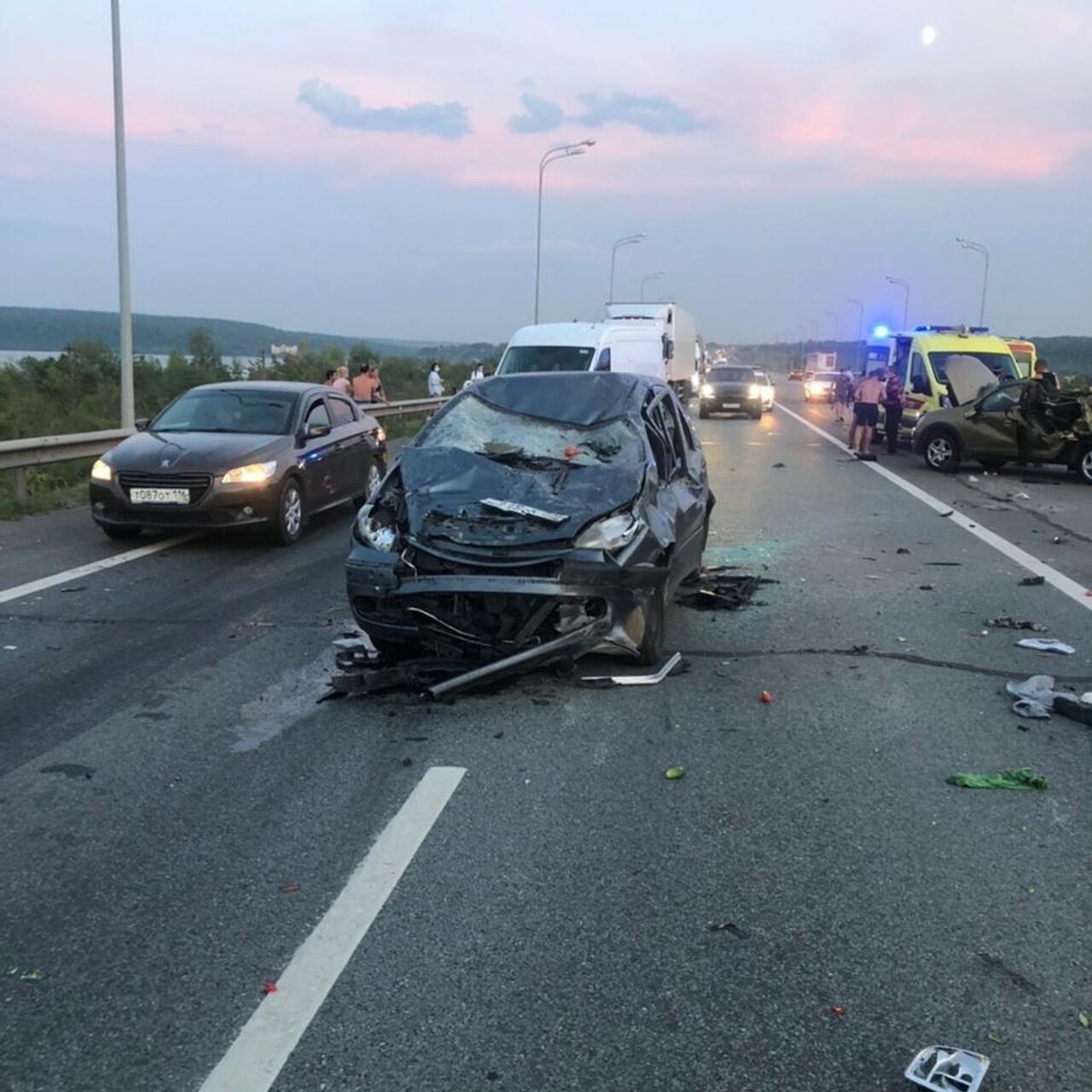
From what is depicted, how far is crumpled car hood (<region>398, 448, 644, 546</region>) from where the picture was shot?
19.1 feet

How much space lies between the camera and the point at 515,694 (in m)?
5.84

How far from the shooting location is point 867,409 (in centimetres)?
2102

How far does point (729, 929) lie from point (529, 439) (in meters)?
4.17

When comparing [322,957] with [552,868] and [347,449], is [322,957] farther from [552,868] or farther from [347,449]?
[347,449]

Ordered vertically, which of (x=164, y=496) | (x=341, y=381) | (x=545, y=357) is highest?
(x=545, y=357)

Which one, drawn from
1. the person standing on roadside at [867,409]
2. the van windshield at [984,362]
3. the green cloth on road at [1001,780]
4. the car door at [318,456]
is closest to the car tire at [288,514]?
the car door at [318,456]

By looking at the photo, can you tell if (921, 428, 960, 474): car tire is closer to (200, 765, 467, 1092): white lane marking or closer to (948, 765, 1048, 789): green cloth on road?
(948, 765, 1048, 789): green cloth on road

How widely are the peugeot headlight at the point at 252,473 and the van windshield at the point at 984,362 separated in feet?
52.5

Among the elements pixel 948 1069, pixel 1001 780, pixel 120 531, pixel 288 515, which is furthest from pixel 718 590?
pixel 120 531

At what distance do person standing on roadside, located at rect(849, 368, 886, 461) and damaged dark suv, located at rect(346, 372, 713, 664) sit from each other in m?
14.9

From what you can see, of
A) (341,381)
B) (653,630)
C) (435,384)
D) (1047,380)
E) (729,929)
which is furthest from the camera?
(435,384)

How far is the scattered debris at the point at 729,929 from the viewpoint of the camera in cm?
336

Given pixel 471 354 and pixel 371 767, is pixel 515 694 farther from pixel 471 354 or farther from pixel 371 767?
pixel 471 354

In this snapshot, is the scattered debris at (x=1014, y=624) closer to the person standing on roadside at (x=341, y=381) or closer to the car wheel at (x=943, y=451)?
the car wheel at (x=943, y=451)
